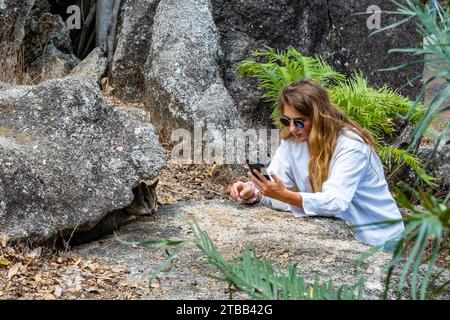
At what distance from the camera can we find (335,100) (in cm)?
727

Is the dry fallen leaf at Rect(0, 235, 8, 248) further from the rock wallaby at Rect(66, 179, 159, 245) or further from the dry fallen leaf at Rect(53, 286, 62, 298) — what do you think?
the rock wallaby at Rect(66, 179, 159, 245)

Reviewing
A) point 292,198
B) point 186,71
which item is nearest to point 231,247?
point 292,198

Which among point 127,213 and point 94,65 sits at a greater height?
point 94,65

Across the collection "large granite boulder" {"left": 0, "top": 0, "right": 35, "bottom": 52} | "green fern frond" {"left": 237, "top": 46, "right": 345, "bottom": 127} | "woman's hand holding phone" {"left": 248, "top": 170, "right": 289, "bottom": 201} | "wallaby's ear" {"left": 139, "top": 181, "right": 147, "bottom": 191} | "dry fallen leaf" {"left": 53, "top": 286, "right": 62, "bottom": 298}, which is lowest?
"dry fallen leaf" {"left": 53, "top": 286, "right": 62, "bottom": 298}

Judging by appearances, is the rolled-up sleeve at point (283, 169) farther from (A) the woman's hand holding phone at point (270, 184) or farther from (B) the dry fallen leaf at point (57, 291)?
(B) the dry fallen leaf at point (57, 291)

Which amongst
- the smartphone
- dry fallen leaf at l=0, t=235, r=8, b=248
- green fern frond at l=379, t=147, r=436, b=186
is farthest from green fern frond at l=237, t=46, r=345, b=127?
dry fallen leaf at l=0, t=235, r=8, b=248

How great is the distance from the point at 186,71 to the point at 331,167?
3.03 metres

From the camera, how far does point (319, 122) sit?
490cm

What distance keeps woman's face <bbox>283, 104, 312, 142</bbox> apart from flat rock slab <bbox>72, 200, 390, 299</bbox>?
1.83 feet

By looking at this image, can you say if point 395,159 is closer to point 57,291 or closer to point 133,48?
point 133,48

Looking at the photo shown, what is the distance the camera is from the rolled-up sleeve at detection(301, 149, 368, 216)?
4.76 meters

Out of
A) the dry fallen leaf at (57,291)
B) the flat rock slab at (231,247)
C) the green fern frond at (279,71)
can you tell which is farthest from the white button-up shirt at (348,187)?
the green fern frond at (279,71)

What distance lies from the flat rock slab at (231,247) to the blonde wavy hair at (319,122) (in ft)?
1.39
